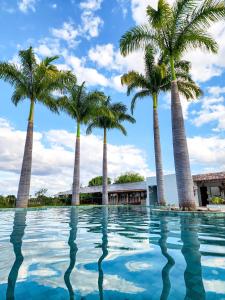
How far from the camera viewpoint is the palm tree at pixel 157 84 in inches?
722

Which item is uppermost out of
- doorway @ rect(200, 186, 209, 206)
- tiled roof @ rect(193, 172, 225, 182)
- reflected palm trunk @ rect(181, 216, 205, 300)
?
tiled roof @ rect(193, 172, 225, 182)

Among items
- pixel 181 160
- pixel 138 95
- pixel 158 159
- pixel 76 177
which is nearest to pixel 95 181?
pixel 76 177

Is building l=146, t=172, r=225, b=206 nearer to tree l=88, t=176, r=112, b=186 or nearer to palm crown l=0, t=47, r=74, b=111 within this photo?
palm crown l=0, t=47, r=74, b=111

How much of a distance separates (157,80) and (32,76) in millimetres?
10101

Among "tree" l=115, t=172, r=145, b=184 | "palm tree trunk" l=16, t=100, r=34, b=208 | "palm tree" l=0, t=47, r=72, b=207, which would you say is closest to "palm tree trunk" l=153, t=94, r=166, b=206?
"palm tree" l=0, t=47, r=72, b=207

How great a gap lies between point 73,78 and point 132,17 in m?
6.57

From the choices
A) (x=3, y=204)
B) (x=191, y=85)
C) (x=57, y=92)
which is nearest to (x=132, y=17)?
(x=191, y=85)

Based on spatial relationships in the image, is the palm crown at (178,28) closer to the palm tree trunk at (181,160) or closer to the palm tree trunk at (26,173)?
the palm tree trunk at (181,160)

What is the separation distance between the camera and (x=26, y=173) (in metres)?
16.9

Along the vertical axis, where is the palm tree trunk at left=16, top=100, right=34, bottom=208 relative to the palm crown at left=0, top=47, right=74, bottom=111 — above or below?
below

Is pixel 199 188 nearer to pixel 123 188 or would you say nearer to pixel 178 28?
pixel 123 188

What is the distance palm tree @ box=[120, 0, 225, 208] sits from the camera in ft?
39.2

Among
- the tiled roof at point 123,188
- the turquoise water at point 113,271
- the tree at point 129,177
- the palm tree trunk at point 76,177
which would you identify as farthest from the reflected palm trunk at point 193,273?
the tree at point 129,177

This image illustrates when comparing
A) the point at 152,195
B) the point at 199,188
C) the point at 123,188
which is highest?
the point at 123,188
